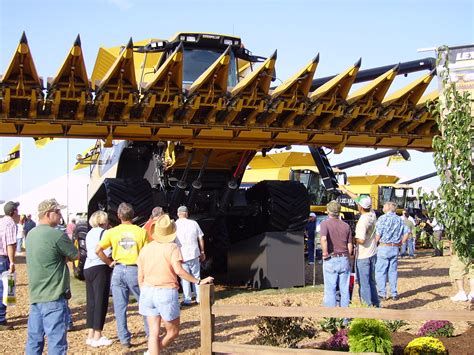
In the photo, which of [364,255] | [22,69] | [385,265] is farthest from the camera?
[385,265]

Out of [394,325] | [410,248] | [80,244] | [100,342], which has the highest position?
[80,244]

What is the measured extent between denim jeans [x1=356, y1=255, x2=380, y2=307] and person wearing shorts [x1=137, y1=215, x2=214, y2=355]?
11.7ft

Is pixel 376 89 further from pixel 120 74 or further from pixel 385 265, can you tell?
pixel 120 74

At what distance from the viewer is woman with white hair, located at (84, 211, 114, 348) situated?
7574 mm

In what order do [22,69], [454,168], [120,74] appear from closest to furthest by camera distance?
[454,168] → [22,69] → [120,74]

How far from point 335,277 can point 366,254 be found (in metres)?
1.08

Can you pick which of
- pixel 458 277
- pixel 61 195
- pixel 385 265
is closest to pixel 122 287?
pixel 385 265

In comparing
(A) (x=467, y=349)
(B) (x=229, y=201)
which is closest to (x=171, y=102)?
(B) (x=229, y=201)

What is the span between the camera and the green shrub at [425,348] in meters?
5.83

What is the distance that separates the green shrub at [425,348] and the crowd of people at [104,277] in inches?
73.2

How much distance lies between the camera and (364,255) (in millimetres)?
9266

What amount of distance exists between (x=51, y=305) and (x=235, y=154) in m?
6.19

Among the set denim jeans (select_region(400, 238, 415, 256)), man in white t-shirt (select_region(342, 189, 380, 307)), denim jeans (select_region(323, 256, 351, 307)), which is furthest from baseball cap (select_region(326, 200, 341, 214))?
denim jeans (select_region(400, 238, 415, 256))

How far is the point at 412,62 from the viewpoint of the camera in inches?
469
